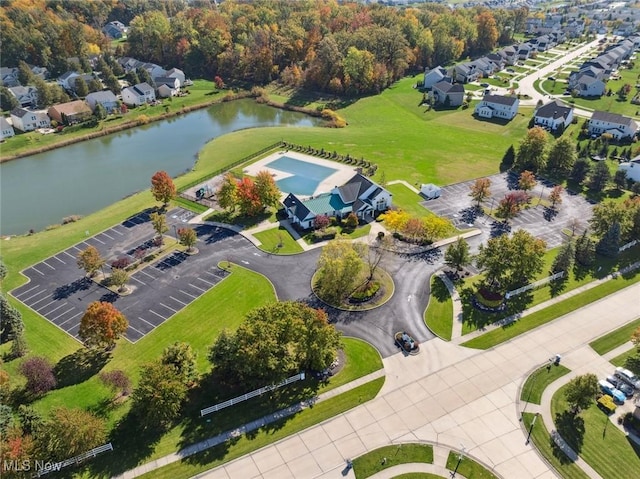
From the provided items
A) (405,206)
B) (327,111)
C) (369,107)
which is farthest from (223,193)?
(369,107)

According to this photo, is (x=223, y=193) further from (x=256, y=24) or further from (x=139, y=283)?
(x=256, y=24)

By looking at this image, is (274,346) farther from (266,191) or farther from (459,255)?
(266,191)

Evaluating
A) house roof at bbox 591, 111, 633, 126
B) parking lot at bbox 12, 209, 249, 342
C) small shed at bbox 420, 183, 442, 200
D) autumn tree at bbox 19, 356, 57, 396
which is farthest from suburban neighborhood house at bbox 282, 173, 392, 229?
house roof at bbox 591, 111, 633, 126

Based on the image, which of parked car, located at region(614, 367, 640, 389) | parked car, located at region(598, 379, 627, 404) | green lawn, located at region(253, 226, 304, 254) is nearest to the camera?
parked car, located at region(598, 379, 627, 404)

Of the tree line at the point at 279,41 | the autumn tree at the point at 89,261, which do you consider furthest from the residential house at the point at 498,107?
the autumn tree at the point at 89,261

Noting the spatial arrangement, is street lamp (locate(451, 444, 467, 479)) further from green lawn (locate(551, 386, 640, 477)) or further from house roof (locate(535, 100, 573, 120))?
house roof (locate(535, 100, 573, 120))

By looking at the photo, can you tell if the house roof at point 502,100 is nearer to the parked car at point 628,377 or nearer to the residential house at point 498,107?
the residential house at point 498,107
